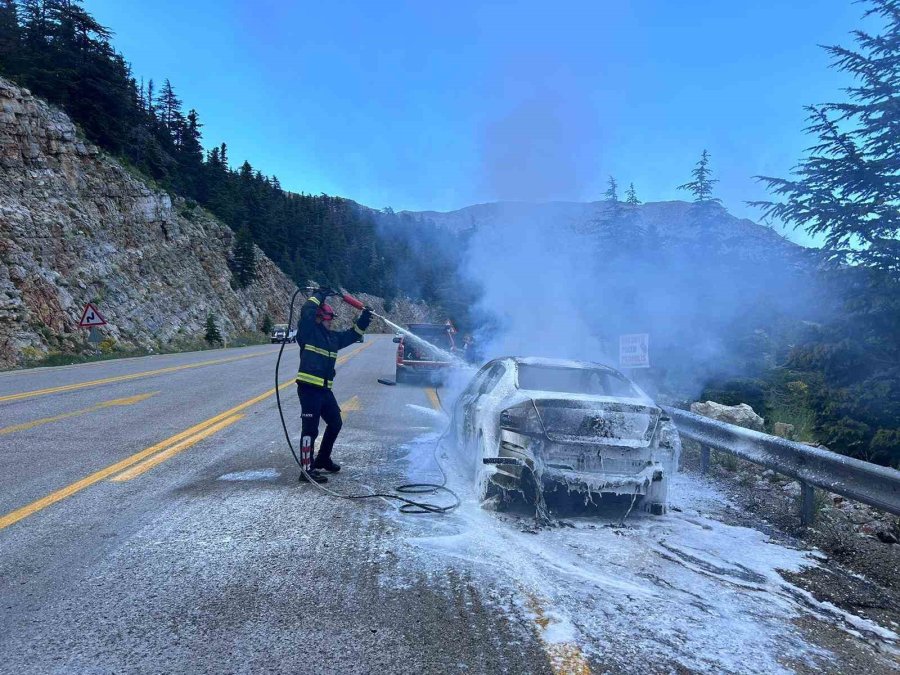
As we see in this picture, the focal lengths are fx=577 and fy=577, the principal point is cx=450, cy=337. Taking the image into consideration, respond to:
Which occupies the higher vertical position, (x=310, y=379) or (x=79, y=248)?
(x=79, y=248)

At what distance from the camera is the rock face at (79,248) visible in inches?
864

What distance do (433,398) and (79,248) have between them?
78.0 ft

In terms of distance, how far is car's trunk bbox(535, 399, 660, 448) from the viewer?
4.70 meters

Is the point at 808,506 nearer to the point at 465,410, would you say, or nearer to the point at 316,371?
the point at 465,410

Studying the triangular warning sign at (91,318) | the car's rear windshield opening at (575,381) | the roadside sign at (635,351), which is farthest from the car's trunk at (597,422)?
the triangular warning sign at (91,318)

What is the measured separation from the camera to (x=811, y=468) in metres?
4.83

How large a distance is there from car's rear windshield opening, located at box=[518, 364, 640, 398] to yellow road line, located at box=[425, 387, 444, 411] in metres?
4.96

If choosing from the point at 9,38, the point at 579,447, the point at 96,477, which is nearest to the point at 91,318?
the point at 96,477

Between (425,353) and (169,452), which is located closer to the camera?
(169,452)

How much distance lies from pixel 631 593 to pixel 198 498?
3.51 meters

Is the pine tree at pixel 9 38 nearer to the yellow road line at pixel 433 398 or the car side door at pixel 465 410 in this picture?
the yellow road line at pixel 433 398

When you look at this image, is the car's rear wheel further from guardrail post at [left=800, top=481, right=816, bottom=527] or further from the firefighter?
guardrail post at [left=800, top=481, right=816, bottom=527]

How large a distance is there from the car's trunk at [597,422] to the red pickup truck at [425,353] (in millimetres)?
9169

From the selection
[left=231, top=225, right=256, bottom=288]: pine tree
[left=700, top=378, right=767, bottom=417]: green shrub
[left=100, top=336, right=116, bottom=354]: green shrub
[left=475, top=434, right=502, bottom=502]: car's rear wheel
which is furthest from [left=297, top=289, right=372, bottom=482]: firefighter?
[left=231, top=225, right=256, bottom=288]: pine tree
